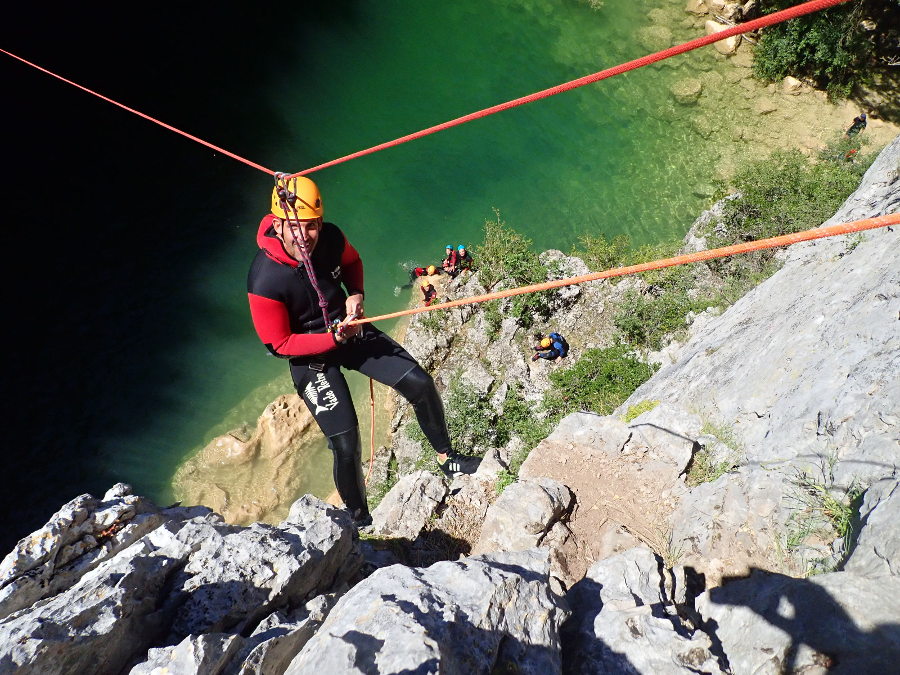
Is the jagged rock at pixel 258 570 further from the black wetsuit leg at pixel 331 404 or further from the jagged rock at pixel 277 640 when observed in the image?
the black wetsuit leg at pixel 331 404

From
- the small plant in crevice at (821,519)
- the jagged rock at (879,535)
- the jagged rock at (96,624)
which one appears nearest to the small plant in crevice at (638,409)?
the small plant in crevice at (821,519)

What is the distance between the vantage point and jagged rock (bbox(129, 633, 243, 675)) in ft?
7.89

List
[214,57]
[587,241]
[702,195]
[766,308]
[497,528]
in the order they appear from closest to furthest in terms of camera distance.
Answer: [497,528] → [766,308] → [587,241] → [702,195] → [214,57]

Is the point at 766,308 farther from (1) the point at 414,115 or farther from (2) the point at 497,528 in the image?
(1) the point at 414,115

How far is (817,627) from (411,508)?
141 inches

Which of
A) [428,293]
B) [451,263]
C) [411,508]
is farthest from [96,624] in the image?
[451,263]

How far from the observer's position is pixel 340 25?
607 inches

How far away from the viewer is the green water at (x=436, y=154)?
35.1ft

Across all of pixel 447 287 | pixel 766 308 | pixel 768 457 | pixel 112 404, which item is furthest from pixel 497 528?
pixel 112 404

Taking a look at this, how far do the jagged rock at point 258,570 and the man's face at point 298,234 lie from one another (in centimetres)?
194

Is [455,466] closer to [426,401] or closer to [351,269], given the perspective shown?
[426,401]

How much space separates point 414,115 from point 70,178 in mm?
8038

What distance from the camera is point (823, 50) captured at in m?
13.1

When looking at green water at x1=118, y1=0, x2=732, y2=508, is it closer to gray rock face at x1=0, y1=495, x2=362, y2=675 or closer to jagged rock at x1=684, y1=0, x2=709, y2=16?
jagged rock at x1=684, y1=0, x2=709, y2=16
